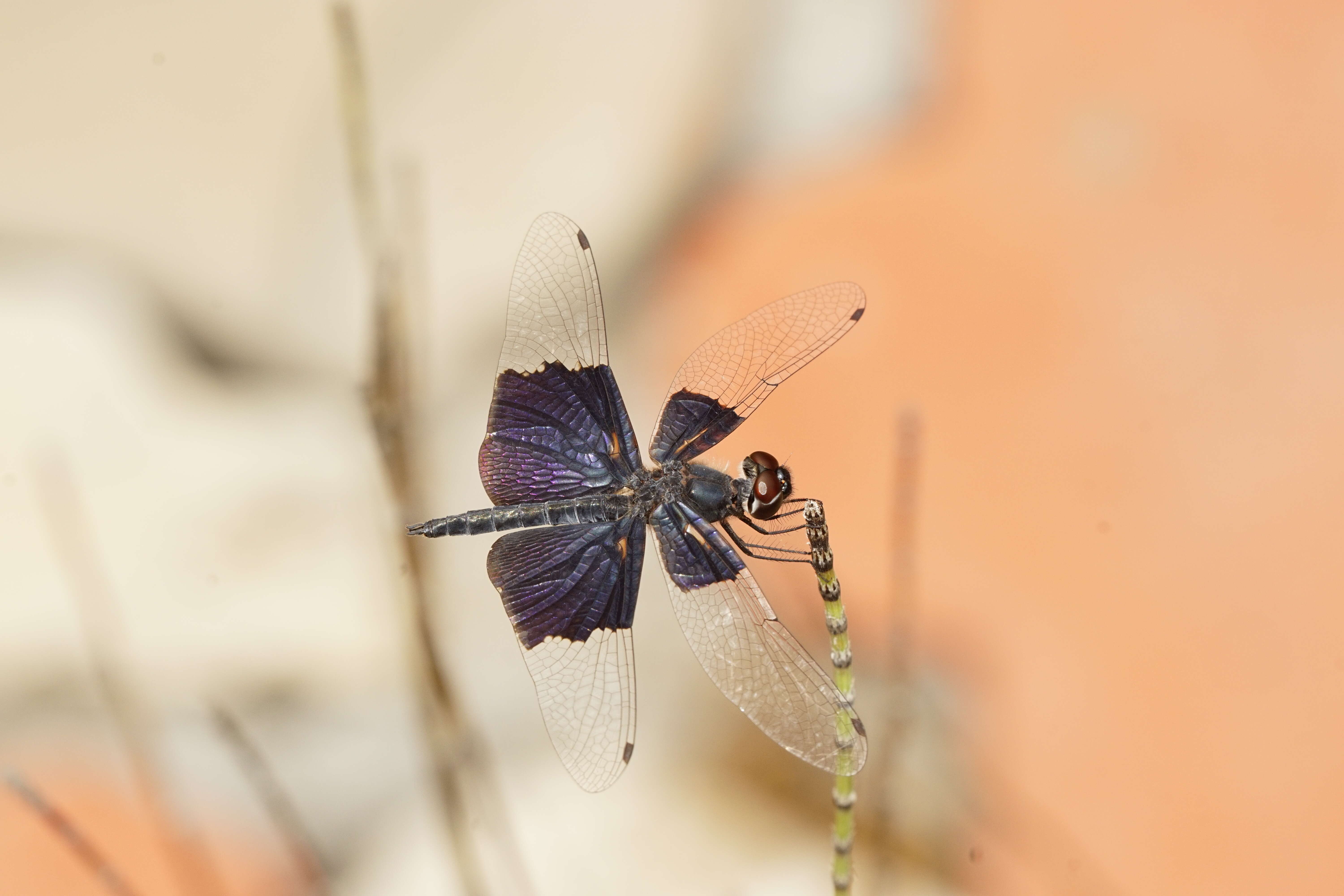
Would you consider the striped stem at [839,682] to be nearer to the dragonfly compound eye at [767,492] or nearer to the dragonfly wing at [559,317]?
the dragonfly compound eye at [767,492]

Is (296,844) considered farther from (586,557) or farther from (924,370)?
(924,370)

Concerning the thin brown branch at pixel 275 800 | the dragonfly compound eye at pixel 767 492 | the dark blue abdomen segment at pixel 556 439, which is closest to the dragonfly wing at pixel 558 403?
the dark blue abdomen segment at pixel 556 439

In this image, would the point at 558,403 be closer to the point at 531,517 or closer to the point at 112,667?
the point at 531,517

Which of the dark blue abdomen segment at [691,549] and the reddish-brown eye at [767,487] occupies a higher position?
the reddish-brown eye at [767,487]

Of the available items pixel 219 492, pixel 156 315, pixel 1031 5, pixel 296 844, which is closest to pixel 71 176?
pixel 156 315

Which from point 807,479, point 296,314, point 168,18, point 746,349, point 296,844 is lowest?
point 296,844

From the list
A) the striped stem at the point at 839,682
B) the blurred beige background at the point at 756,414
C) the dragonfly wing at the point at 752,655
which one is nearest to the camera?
the striped stem at the point at 839,682
